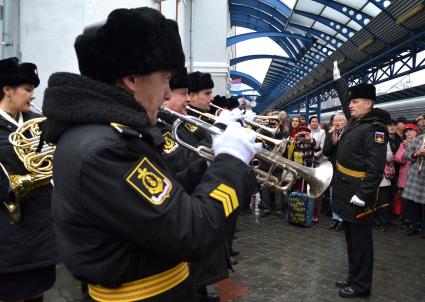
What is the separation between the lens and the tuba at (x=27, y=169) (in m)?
2.43

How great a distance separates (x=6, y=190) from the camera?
2.37 meters

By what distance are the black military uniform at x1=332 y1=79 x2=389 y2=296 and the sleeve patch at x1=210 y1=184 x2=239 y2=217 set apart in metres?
2.77

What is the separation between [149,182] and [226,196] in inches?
10.2

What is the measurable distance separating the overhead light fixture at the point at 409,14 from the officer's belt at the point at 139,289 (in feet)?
30.6

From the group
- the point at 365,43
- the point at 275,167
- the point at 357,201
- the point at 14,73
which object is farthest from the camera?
the point at 365,43

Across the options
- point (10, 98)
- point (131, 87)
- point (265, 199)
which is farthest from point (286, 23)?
point (131, 87)

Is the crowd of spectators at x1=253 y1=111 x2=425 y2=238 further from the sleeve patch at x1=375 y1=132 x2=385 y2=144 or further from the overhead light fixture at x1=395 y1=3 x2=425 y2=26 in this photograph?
the overhead light fixture at x1=395 y1=3 x2=425 y2=26

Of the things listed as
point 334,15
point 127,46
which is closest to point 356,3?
point 334,15

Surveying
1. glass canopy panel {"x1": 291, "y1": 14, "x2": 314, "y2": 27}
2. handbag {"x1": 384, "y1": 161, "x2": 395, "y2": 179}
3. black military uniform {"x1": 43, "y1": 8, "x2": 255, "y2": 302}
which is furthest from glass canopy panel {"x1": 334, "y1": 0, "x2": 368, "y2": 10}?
black military uniform {"x1": 43, "y1": 8, "x2": 255, "y2": 302}

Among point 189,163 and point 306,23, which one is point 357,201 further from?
point 306,23

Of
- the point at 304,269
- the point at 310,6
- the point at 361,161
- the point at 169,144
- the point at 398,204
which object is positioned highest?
the point at 310,6

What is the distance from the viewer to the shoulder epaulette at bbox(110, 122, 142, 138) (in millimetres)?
1196

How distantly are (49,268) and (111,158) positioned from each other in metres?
1.86

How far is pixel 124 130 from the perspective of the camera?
3.93 feet
